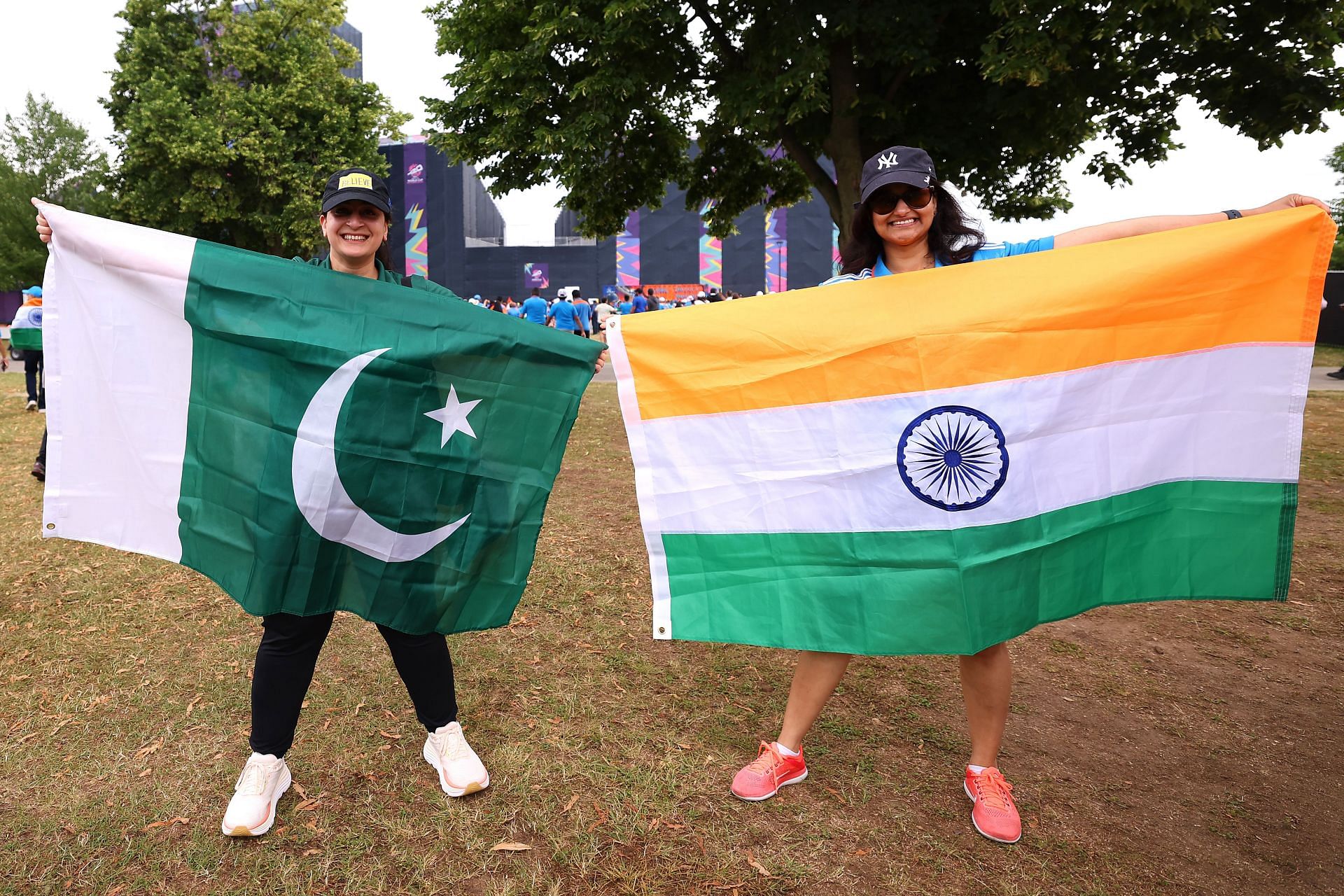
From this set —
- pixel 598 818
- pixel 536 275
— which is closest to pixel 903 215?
pixel 598 818

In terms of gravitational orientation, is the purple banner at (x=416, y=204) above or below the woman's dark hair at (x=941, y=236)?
above

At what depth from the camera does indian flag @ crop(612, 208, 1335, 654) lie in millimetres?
2381

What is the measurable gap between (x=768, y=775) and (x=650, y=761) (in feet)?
1.48

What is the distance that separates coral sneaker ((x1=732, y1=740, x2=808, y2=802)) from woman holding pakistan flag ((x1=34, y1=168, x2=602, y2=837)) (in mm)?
855

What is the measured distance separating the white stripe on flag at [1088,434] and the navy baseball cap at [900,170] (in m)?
0.62

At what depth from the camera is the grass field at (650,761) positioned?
2.35 m

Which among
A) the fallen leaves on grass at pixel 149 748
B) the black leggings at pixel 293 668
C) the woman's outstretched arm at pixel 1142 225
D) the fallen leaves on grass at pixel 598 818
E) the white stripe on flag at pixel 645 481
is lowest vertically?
the fallen leaves on grass at pixel 598 818

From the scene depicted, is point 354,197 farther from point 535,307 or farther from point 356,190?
point 535,307

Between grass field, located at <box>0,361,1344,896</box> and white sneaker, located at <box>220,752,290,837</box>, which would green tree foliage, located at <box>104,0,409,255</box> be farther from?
white sneaker, located at <box>220,752,290,837</box>

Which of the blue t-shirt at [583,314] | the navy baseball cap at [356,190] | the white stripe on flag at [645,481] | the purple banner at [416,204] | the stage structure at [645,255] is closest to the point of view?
the navy baseball cap at [356,190]

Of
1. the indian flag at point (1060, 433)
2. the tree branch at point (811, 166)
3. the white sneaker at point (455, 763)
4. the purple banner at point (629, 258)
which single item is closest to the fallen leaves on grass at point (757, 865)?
the indian flag at point (1060, 433)

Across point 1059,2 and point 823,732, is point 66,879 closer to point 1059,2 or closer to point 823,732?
point 823,732

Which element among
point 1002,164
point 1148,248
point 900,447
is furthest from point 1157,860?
point 1002,164

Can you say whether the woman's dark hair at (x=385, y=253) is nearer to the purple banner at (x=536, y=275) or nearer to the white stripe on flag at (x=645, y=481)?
the white stripe on flag at (x=645, y=481)
